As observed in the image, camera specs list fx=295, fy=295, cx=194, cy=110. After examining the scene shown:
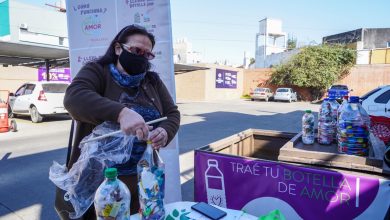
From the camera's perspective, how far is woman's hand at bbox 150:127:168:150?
5.21ft

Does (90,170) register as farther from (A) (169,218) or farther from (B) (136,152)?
(A) (169,218)

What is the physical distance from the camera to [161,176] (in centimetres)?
149

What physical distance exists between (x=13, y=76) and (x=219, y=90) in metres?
18.5

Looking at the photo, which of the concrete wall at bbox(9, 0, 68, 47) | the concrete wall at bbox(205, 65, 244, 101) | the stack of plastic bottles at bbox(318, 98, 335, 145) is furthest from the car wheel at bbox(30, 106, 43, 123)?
the concrete wall at bbox(205, 65, 244, 101)

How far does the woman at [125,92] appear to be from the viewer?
1.60 m

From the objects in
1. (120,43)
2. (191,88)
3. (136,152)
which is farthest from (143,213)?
(191,88)

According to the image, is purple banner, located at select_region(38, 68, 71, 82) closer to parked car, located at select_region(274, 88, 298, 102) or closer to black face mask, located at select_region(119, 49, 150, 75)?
parked car, located at select_region(274, 88, 298, 102)

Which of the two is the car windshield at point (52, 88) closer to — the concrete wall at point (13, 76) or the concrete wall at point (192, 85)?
the concrete wall at point (13, 76)

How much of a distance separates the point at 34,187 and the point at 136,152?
11.9 feet

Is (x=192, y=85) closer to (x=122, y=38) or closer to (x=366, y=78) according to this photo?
(x=366, y=78)

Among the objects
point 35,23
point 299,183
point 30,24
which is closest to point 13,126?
point 299,183

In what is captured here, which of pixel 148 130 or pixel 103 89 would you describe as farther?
pixel 103 89

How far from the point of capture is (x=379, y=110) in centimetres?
658

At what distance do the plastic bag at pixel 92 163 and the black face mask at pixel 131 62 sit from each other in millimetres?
352
